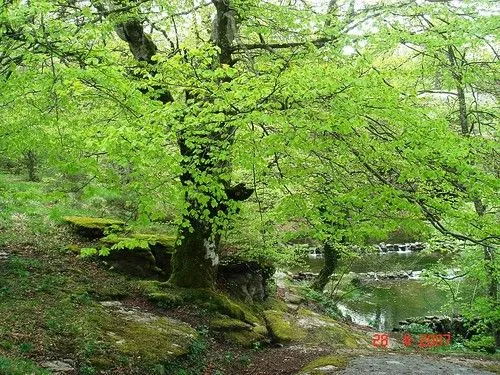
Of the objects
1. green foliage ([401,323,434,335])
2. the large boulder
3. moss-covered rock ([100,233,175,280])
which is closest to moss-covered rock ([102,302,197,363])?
moss-covered rock ([100,233,175,280])

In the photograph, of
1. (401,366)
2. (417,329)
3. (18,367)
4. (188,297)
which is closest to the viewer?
(18,367)

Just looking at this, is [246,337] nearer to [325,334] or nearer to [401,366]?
[325,334]

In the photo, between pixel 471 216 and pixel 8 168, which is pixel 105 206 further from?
pixel 471 216

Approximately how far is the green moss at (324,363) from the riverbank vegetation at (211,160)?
80 cm

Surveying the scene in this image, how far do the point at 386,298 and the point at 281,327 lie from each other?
12.5 metres

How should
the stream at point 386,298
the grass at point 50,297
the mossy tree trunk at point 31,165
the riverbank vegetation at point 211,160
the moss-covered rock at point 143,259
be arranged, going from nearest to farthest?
the riverbank vegetation at point 211,160 → the grass at point 50,297 → the moss-covered rock at point 143,259 → the stream at point 386,298 → the mossy tree trunk at point 31,165

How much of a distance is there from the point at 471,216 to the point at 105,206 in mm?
14879

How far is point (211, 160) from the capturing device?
7.90 m

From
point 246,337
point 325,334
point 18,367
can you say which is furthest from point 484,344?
point 18,367

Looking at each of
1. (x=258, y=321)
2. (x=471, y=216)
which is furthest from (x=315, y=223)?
(x=258, y=321)

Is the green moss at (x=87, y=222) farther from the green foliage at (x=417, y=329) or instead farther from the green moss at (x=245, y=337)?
the green foliage at (x=417, y=329)
